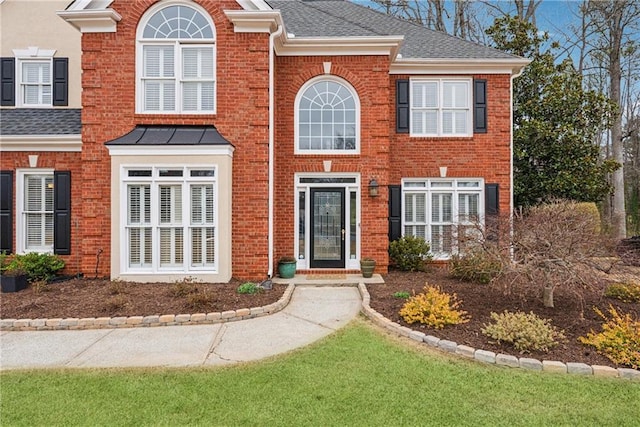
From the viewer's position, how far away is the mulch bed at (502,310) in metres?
4.47

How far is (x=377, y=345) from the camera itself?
190 inches

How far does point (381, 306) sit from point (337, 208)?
11.6 ft

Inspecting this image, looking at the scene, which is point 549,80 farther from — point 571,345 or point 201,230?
point 201,230

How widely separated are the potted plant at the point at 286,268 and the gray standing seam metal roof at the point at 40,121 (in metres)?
6.00

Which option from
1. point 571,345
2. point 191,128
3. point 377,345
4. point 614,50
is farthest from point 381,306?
point 614,50

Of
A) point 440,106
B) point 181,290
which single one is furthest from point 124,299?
point 440,106

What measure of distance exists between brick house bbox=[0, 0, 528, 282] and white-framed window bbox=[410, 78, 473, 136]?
4 cm

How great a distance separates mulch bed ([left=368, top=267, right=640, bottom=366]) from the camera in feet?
14.7

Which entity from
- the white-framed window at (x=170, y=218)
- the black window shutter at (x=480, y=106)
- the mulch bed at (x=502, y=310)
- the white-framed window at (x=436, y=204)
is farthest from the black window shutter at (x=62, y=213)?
the black window shutter at (x=480, y=106)

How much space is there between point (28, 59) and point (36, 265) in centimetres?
669

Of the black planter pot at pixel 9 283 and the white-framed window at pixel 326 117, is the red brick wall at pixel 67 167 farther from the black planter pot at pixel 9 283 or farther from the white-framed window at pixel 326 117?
the white-framed window at pixel 326 117

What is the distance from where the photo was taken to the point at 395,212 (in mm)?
9852

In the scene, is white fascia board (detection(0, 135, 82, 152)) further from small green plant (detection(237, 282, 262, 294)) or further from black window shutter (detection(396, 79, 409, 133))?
black window shutter (detection(396, 79, 409, 133))

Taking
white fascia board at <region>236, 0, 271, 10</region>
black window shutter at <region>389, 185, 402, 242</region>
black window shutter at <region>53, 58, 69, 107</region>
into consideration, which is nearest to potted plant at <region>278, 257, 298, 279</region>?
black window shutter at <region>389, 185, 402, 242</region>
